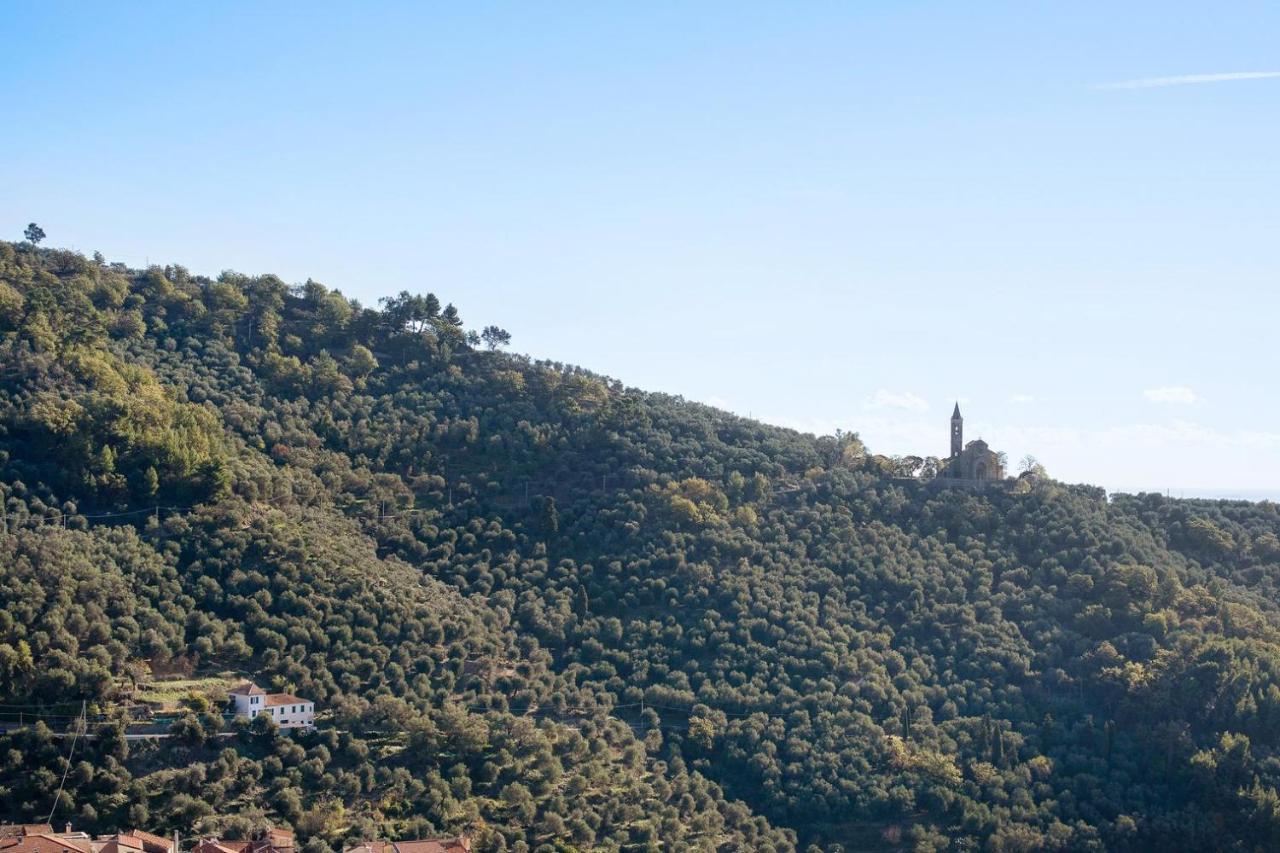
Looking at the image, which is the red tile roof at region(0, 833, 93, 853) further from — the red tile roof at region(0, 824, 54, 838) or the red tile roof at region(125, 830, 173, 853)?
the red tile roof at region(125, 830, 173, 853)

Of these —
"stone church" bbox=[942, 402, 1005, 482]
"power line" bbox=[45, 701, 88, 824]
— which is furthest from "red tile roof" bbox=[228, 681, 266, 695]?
"stone church" bbox=[942, 402, 1005, 482]

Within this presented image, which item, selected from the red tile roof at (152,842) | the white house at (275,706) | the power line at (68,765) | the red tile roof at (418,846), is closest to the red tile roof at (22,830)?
the power line at (68,765)

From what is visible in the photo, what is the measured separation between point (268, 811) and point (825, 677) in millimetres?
21505

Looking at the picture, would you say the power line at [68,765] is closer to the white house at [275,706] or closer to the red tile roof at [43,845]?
the red tile roof at [43,845]

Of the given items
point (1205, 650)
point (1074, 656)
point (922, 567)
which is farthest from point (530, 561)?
point (1205, 650)

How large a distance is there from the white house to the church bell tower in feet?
117

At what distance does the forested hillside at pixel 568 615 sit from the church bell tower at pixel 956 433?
4.02 m

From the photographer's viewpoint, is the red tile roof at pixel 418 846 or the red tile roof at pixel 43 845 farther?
the red tile roof at pixel 418 846

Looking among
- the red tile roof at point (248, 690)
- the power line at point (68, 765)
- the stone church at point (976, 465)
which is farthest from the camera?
the stone church at point (976, 465)

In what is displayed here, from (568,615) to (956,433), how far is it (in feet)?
80.0

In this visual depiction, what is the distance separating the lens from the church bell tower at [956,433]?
68.2 m

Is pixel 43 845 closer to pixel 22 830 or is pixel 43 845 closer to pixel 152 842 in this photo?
pixel 22 830

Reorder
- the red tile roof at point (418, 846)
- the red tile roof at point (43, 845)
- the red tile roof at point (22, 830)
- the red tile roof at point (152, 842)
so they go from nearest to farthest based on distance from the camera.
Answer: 1. the red tile roof at point (43, 845)
2. the red tile roof at point (22, 830)
3. the red tile roof at point (152, 842)
4. the red tile roof at point (418, 846)

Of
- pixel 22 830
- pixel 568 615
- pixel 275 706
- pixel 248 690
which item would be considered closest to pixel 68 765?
pixel 22 830
